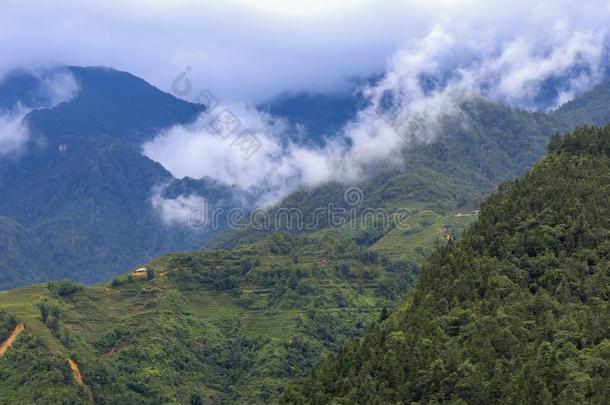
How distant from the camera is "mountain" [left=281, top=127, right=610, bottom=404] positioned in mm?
55344

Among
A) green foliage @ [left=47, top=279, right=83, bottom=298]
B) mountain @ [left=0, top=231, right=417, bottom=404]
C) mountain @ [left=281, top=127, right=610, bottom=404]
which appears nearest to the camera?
mountain @ [left=281, top=127, right=610, bottom=404]

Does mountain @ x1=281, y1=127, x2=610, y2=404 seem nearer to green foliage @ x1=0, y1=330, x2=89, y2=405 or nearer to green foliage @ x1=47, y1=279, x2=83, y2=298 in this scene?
green foliage @ x1=0, y1=330, x2=89, y2=405

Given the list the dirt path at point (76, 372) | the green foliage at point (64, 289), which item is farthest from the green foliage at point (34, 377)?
the green foliage at point (64, 289)

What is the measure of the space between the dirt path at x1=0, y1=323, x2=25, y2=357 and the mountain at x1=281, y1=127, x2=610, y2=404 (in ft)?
172

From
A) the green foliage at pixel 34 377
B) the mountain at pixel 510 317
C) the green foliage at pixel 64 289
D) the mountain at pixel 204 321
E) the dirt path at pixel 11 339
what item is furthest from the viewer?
the green foliage at pixel 64 289

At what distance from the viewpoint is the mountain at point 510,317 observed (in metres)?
55.3

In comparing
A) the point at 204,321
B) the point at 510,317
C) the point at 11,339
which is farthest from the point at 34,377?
the point at 510,317

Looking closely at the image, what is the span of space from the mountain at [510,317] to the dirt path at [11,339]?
52.5 meters

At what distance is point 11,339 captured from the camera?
11369 centimetres

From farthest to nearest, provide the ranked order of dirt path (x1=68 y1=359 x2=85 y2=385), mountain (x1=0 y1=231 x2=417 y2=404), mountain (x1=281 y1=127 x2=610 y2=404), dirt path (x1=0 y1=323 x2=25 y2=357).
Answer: mountain (x1=0 y1=231 x2=417 y2=404)
dirt path (x1=0 y1=323 x2=25 y2=357)
dirt path (x1=68 y1=359 x2=85 y2=385)
mountain (x1=281 y1=127 x2=610 y2=404)

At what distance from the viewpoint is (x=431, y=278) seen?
75250 millimetres

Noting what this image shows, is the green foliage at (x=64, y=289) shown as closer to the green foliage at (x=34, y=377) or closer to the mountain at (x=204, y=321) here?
the mountain at (x=204, y=321)

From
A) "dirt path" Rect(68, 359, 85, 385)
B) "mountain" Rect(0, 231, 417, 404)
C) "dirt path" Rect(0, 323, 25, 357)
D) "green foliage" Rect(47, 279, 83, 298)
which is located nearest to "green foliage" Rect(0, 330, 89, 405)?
"mountain" Rect(0, 231, 417, 404)

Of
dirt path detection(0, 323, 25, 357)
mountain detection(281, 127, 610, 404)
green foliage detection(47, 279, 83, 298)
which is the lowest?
mountain detection(281, 127, 610, 404)
